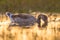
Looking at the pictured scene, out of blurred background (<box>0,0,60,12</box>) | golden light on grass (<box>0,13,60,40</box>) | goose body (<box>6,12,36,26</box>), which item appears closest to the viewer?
golden light on grass (<box>0,13,60,40</box>)

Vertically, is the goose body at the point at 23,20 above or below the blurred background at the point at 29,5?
below

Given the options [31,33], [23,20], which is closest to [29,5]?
[23,20]

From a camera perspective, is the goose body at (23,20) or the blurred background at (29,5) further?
the blurred background at (29,5)

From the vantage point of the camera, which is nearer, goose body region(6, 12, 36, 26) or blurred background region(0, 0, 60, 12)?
goose body region(6, 12, 36, 26)

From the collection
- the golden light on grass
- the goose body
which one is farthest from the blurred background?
the golden light on grass

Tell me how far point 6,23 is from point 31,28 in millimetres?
782

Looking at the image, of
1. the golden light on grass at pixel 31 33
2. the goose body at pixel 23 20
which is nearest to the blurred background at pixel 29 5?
the goose body at pixel 23 20

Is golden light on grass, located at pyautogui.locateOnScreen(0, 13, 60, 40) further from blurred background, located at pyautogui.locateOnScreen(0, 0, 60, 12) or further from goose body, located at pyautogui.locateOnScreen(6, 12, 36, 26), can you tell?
blurred background, located at pyautogui.locateOnScreen(0, 0, 60, 12)

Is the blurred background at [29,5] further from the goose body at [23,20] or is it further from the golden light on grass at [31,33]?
the golden light on grass at [31,33]

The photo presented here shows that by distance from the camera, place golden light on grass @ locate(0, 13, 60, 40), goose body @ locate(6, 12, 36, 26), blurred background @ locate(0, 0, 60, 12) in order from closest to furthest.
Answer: golden light on grass @ locate(0, 13, 60, 40)
goose body @ locate(6, 12, 36, 26)
blurred background @ locate(0, 0, 60, 12)

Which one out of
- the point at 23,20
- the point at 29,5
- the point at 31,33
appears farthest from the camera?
the point at 29,5

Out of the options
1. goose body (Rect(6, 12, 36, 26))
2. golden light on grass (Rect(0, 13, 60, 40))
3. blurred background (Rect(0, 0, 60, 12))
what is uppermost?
blurred background (Rect(0, 0, 60, 12))

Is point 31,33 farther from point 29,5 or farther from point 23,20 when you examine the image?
point 29,5

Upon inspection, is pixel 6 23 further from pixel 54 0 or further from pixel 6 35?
pixel 54 0
